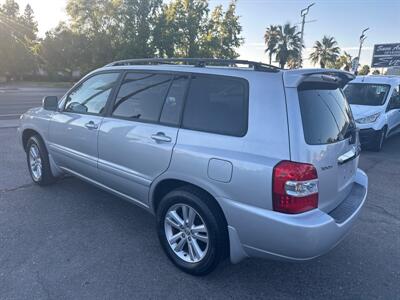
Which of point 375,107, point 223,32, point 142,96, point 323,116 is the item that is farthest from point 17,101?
point 223,32

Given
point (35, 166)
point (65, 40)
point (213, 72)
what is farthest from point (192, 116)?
point (65, 40)

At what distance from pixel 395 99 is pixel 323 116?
7.49 meters

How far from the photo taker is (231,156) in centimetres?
245

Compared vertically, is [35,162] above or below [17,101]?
Result: above

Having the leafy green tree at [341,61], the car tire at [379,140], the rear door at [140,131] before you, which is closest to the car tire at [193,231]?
the rear door at [140,131]

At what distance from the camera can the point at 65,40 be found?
3816 centimetres

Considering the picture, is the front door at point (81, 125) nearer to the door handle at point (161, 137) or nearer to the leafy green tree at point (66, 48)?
the door handle at point (161, 137)

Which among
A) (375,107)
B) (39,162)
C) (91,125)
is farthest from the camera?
(375,107)

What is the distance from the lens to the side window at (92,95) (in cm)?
371

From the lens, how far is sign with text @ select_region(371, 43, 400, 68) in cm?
2739

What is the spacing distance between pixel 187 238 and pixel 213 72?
148 cm

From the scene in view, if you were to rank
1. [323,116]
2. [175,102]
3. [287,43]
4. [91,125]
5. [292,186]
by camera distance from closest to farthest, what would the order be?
[292,186], [323,116], [175,102], [91,125], [287,43]

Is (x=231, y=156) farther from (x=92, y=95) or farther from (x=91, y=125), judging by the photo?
(x=92, y=95)

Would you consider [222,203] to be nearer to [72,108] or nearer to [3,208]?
[72,108]
